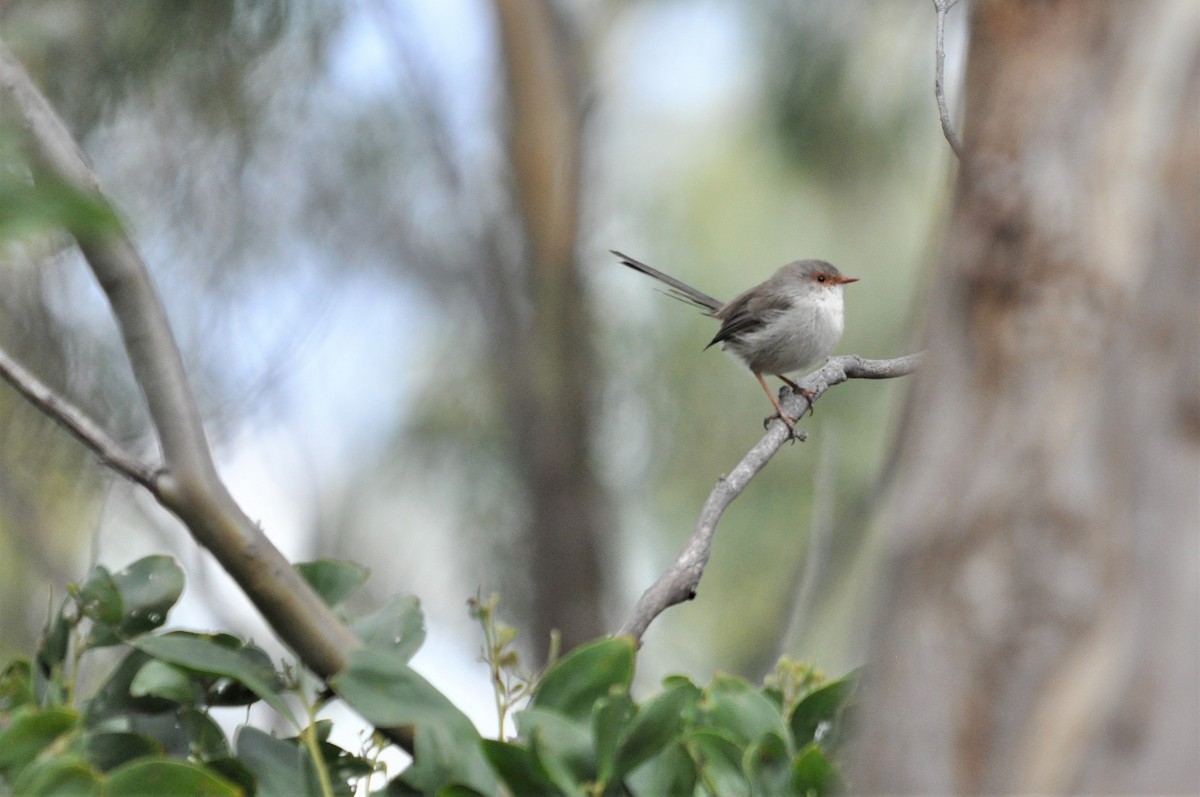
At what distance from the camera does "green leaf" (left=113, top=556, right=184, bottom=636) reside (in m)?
0.99

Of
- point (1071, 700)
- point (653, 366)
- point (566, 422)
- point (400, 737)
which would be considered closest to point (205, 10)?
point (566, 422)

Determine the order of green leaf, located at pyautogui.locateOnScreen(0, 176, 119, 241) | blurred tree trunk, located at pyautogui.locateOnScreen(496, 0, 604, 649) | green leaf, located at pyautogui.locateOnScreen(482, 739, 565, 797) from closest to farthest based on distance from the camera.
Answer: green leaf, located at pyautogui.locateOnScreen(0, 176, 119, 241) < green leaf, located at pyautogui.locateOnScreen(482, 739, 565, 797) < blurred tree trunk, located at pyautogui.locateOnScreen(496, 0, 604, 649)

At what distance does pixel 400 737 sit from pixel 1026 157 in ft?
2.14

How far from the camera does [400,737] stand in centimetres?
90

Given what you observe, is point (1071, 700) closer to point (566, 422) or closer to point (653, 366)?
point (566, 422)

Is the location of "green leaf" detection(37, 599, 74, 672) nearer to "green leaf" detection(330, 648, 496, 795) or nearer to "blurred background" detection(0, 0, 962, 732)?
"green leaf" detection(330, 648, 496, 795)

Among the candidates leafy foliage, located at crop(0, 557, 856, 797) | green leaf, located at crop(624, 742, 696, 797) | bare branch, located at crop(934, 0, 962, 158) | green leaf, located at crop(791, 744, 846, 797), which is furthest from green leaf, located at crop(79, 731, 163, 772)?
bare branch, located at crop(934, 0, 962, 158)

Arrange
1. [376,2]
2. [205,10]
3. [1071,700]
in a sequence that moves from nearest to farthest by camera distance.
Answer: [1071,700], [205,10], [376,2]

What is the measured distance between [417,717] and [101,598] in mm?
316

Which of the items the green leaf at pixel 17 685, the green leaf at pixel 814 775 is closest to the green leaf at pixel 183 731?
the green leaf at pixel 17 685

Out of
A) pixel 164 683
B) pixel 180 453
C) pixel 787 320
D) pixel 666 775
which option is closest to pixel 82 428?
pixel 180 453

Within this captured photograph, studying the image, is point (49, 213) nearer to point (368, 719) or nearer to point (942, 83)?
point (368, 719)

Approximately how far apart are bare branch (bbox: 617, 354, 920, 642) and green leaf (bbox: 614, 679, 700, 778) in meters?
0.16

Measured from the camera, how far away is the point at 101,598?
95 cm
